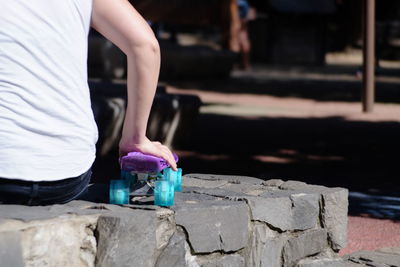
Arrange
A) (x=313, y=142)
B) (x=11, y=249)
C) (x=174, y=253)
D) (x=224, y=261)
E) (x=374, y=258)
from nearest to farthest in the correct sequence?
(x=11, y=249), (x=174, y=253), (x=224, y=261), (x=374, y=258), (x=313, y=142)

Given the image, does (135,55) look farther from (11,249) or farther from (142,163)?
(11,249)

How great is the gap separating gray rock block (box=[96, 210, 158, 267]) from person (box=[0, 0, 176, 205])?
7.8 inches

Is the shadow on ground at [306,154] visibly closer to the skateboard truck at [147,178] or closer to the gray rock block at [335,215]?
the gray rock block at [335,215]

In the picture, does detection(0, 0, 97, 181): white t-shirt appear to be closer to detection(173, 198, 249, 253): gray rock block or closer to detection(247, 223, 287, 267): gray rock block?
detection(173, 198, 249, 253): gray rock block

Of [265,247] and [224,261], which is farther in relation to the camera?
[265,247]

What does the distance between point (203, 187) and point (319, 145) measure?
19.5 feet

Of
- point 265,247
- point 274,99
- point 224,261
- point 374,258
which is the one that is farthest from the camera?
point 274,99

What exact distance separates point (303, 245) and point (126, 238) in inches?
50.5

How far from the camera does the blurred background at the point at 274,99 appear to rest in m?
8.95

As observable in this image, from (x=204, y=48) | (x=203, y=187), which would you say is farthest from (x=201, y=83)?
(x=203, y=187)

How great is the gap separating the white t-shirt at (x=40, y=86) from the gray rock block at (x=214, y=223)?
0.64 metres

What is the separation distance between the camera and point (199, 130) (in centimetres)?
1154

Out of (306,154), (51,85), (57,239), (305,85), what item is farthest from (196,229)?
(305,85)

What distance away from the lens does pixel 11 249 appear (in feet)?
10.9
